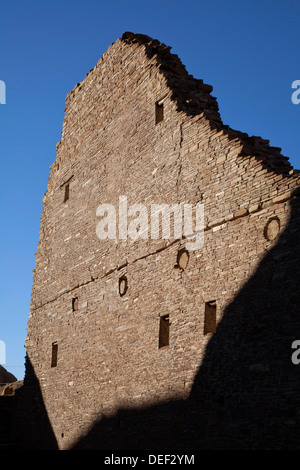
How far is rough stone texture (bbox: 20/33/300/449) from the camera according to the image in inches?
328

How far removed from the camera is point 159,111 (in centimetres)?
1174

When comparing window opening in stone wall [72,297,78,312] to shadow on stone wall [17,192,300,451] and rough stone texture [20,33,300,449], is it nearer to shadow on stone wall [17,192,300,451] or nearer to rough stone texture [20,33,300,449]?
rough stone texture [20,33,300,449]

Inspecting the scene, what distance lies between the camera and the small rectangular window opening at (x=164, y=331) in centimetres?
1034

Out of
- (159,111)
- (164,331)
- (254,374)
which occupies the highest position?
(159,111)

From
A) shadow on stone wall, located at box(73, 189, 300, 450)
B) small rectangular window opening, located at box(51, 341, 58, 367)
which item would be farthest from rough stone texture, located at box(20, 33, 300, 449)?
small rectangular window opening, located at box(51, 341, 58, 367)

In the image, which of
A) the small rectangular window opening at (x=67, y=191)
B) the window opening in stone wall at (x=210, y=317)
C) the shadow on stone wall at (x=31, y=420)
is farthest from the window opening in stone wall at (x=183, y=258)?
the shadow on stone wall at (x=31, y=420)

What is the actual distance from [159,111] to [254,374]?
567 centimetres

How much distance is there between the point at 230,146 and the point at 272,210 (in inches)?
59.4

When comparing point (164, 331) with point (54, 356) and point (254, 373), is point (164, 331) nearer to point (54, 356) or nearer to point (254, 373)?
point (254, 373)

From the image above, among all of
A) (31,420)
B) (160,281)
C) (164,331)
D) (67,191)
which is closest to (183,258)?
(160,281)

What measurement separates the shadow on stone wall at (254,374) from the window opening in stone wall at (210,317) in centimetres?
25

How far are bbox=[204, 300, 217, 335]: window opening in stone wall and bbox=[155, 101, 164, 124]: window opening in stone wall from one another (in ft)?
13.3

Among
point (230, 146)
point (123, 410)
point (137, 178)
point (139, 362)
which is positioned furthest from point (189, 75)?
point (123, 410)
